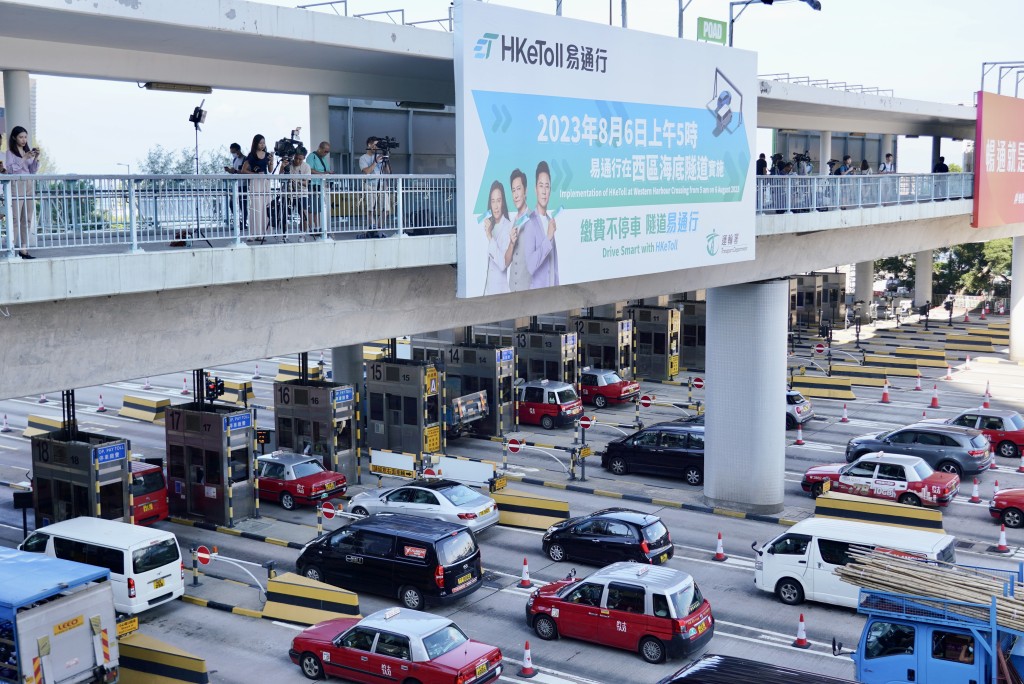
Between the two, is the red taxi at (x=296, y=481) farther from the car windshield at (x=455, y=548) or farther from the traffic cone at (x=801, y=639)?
the traffic cone at (x=801, y=639)

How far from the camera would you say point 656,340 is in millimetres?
43281

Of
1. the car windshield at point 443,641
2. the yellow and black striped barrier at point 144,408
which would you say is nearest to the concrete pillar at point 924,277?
the yellow and black striped barrier at point 144,408

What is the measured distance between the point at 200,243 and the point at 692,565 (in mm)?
11940

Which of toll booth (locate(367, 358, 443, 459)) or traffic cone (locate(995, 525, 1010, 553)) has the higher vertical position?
toll booth (locate(367, 358, 443, 459))

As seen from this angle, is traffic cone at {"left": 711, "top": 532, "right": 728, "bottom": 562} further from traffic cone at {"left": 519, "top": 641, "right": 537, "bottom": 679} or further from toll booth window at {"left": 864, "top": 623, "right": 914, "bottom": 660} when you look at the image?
toll booth window at {"left": 864, "top": 623, "right": 914, "bottom": 660}

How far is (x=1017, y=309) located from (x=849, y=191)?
2481cm

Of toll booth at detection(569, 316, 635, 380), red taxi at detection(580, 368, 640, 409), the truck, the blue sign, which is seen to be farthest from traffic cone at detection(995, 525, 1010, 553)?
toll booth at detection(569, 316, 635, 380)

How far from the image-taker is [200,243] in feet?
46.6

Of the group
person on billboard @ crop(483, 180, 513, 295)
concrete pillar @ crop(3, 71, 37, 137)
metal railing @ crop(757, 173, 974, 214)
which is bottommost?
person on billboard @ crop(483, 180, 513, 295)

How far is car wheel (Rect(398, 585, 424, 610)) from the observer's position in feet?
62.5

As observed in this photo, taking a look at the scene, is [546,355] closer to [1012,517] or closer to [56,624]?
[1012,517]

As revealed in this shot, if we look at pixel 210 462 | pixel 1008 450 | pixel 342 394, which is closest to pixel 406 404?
pixel 342 394

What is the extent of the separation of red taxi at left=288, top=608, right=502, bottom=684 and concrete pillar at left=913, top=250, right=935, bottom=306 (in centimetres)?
5220

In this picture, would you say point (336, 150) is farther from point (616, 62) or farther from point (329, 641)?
point (329, 641)
